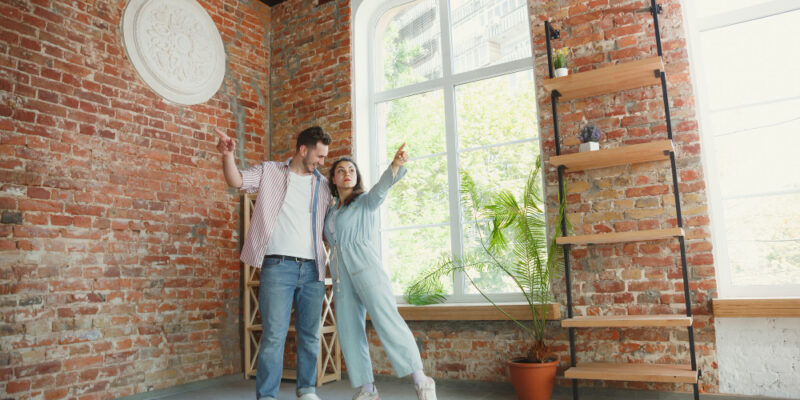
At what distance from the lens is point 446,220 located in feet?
13.6

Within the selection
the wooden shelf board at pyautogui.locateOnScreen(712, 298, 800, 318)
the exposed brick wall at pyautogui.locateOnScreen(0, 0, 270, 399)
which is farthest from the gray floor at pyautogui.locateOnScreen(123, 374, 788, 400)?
the wooden shelf board at pyautogui.locateOnScreen(712, 298, 800, 318)

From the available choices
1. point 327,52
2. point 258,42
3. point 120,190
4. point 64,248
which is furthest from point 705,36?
point 64,248

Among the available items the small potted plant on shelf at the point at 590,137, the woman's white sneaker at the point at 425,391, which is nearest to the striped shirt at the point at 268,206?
the woman's white sneaker at the point at 425,391

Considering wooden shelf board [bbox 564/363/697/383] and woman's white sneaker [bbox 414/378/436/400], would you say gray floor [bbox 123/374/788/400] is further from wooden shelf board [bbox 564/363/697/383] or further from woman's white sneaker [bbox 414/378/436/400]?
woman's white sneaker [bbox 414/378/436/400]

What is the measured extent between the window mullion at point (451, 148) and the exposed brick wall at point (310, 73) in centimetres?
83

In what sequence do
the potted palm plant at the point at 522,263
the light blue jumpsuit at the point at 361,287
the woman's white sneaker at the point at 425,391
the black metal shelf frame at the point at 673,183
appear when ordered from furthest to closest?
the potted palm plant at the point at 522,263 → the black metal shelf frame at the point at 673,183 → the light blue jumpsuit at the point at 361,287 → the woman's white sneaker at the point at 425,391

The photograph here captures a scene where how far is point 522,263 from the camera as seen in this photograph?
3.40 meters

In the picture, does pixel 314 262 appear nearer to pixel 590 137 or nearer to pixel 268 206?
pixel 268 206

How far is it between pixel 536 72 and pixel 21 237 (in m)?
3.42

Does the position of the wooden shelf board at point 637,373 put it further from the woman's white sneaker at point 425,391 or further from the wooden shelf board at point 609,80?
the wooden shelf board at point 609,80

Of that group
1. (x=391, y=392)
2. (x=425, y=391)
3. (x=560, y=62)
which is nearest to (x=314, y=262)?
(x=425, y=391)

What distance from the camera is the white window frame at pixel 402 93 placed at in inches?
158

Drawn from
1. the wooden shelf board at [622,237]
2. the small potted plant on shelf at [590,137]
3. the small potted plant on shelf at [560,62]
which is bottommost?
the wooden shelf board at [622,237]

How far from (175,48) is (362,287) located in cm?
262
